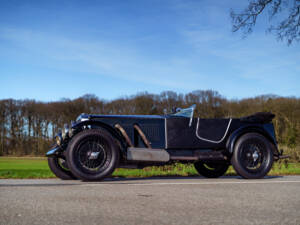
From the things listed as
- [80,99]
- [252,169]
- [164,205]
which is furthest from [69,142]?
[80,99]

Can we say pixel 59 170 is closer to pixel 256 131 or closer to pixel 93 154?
pixel 93 154

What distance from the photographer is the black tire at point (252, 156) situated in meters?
6.75

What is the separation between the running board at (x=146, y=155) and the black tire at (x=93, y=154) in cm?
27

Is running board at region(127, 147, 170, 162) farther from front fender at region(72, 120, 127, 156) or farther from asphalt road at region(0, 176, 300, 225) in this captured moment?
asphalt road at region(0, 176, 300, 225)

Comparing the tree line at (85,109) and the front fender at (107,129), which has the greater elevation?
the tree line at (85,109)

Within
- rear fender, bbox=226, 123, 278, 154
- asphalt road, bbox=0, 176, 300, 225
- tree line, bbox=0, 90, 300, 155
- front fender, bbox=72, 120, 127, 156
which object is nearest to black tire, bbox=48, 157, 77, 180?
front fender, bbox=72, 120, 127, 156

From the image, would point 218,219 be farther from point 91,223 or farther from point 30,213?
point 30,213

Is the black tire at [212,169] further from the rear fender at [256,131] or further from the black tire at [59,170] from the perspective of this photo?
the black tire at [59,170]

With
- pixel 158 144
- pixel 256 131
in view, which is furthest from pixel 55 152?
pixel 256 131

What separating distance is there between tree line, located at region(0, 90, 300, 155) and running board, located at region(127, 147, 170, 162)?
26.4 m

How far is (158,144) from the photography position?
6.73m

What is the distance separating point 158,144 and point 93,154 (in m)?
1.33

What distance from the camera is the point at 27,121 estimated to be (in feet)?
128

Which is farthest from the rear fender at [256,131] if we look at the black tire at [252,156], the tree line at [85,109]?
the tree line at [85,109]
